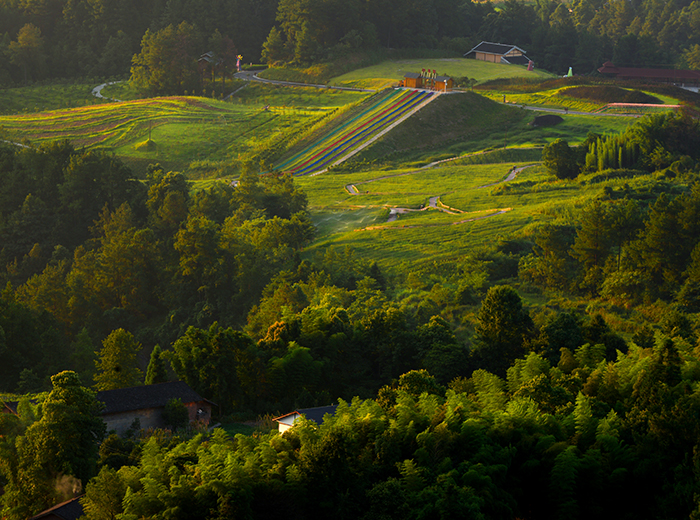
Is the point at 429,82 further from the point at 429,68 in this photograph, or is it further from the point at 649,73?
the point at 649,73

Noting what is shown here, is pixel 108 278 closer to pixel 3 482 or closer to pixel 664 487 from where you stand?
pixel 3 482

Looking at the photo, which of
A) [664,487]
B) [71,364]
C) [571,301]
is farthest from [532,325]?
[71,364]

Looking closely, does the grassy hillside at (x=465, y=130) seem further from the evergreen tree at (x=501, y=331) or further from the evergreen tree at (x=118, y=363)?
the evergreen tree at (x=118, y=363)

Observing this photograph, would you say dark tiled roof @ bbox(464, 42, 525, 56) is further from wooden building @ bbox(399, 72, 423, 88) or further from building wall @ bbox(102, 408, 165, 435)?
building wall @ bbox(102, 408, 165, 435)

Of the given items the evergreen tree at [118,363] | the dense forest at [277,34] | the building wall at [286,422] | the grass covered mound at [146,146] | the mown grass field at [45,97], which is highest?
the dense forest at [277,34]

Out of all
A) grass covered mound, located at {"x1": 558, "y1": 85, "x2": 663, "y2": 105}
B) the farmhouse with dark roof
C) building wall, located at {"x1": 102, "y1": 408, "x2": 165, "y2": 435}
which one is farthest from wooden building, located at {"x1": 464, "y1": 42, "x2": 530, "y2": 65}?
building wall, located at {"x1": 102, "y1": 408, "x2": 165, "y2": 435}

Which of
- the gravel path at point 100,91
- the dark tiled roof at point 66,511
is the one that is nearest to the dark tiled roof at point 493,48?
the gravel path at point 100,91
